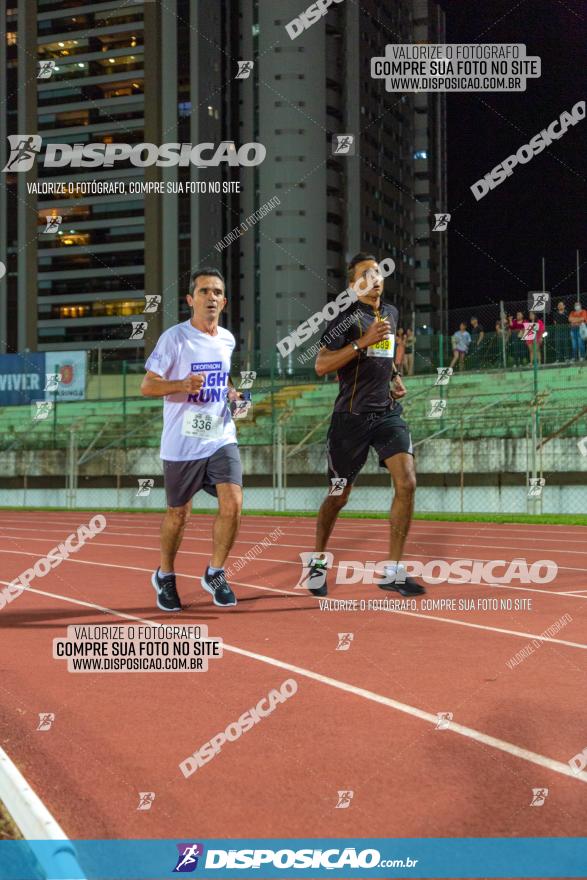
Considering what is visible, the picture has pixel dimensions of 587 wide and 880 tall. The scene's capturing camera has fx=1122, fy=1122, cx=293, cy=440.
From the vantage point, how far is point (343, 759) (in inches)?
143

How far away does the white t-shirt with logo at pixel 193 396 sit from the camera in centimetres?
689

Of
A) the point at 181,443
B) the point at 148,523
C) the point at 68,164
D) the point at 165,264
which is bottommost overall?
the point at 148,523

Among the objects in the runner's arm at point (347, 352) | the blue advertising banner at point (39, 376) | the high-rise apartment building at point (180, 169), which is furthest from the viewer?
the high-rise apartment building at point (180, 169)

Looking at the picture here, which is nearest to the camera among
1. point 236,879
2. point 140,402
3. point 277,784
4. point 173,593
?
point 236,879

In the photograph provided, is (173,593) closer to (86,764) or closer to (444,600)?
(444,600)

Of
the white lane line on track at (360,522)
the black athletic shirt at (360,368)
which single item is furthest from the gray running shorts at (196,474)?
the white lane line on track at (360,522)

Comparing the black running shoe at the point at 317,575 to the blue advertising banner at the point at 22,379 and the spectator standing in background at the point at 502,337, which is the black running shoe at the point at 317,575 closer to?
the spectator standing in background at the point at 502,337

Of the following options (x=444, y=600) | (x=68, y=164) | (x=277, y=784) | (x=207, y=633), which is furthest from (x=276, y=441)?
(x=68, y=164)

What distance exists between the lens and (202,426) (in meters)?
6.93

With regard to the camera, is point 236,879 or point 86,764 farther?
point 86,764

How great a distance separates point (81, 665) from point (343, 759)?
208 centimetres

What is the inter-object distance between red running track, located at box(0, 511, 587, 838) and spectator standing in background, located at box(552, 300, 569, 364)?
1640 centimetres

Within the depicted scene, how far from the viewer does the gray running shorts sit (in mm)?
6930

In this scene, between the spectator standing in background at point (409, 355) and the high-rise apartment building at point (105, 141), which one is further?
the high-rise apartment building at point (105, 141)
